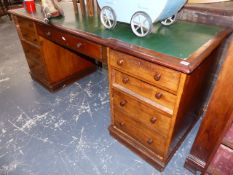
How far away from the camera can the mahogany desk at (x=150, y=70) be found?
837 mm

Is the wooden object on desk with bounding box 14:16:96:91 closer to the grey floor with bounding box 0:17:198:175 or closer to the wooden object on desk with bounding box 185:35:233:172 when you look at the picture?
the grey floor with bounding box 0:17:198:175

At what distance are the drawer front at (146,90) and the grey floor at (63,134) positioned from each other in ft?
1.79

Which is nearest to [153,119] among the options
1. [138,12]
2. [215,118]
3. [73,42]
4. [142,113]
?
[142,113]

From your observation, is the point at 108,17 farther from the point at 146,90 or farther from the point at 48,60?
the point at 48,60

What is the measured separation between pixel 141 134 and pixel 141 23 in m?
0.68

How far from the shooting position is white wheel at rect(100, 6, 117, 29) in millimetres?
1076

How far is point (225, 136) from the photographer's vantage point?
831mm

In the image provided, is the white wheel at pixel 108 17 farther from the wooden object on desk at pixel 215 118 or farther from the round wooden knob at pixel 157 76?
the wooden object on desk at pixel 215 118

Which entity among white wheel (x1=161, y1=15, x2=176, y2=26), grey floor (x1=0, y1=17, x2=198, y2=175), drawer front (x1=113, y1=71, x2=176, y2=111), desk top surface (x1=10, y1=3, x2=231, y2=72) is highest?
white wheel (x1=161, y1=15, x2=176, y2=26)

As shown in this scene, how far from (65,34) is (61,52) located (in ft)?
1.91

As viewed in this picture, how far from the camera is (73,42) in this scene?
49.2 inches

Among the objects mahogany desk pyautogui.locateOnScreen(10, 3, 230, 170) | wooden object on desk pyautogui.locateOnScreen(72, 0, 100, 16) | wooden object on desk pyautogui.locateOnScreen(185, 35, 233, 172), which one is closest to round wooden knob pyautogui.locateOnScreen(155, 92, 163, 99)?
mahogany desk pyautogui.locateOnScreen(10, 3, 230, 170)

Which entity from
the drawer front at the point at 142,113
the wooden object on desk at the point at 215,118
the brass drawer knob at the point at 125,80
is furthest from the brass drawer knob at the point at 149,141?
the brass drawer knob at the point at 125,80

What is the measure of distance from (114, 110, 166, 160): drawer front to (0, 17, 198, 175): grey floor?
0.16 metres
